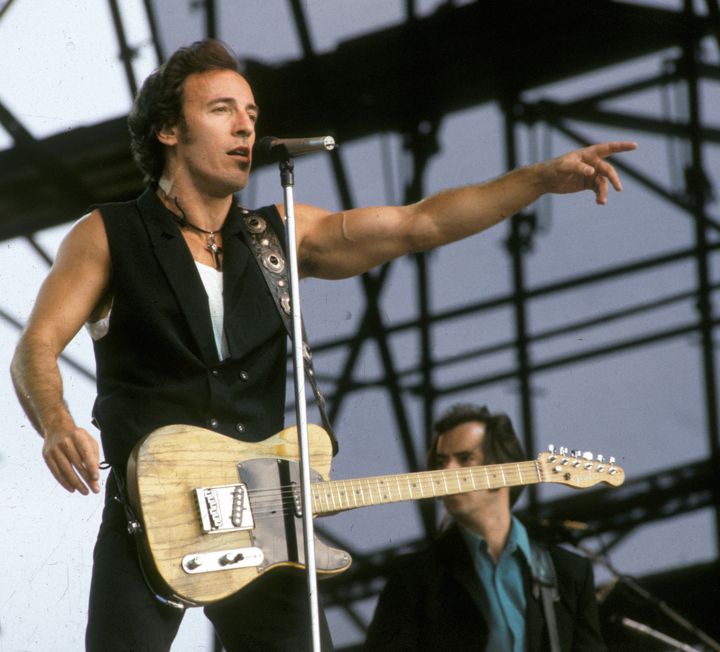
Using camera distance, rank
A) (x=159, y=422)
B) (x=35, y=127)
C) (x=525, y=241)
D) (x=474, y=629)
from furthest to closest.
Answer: (x=525, y=241)
(x=35, y=127)
(x=474, y=629)
(x=159, y=422)

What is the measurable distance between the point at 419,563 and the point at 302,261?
4.36 feet

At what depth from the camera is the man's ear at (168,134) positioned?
2.77 meters

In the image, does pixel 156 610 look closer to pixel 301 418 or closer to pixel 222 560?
pixel 222 560

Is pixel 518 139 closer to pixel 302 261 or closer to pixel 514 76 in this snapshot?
pixel 514 76

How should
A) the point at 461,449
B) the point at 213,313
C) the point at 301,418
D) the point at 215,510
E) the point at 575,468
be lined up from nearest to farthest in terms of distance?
1. the point at 301,418
2. the point at 215,510
3. the point at 213,313
4. the point at 575,468
5. the point at 461,449

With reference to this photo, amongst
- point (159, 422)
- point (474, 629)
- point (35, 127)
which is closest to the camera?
point (159, 422)

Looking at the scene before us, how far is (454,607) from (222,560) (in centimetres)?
145

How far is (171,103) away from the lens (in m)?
2.77

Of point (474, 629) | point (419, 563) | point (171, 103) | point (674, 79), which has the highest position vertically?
point (674, 79)

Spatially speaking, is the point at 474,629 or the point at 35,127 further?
the point at 35,127

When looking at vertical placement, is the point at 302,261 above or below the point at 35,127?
below

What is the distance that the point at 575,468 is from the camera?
293 centimetres

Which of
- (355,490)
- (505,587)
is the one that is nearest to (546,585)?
(505,587)

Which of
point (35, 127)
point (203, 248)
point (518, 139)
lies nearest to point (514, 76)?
point (518, 139)
